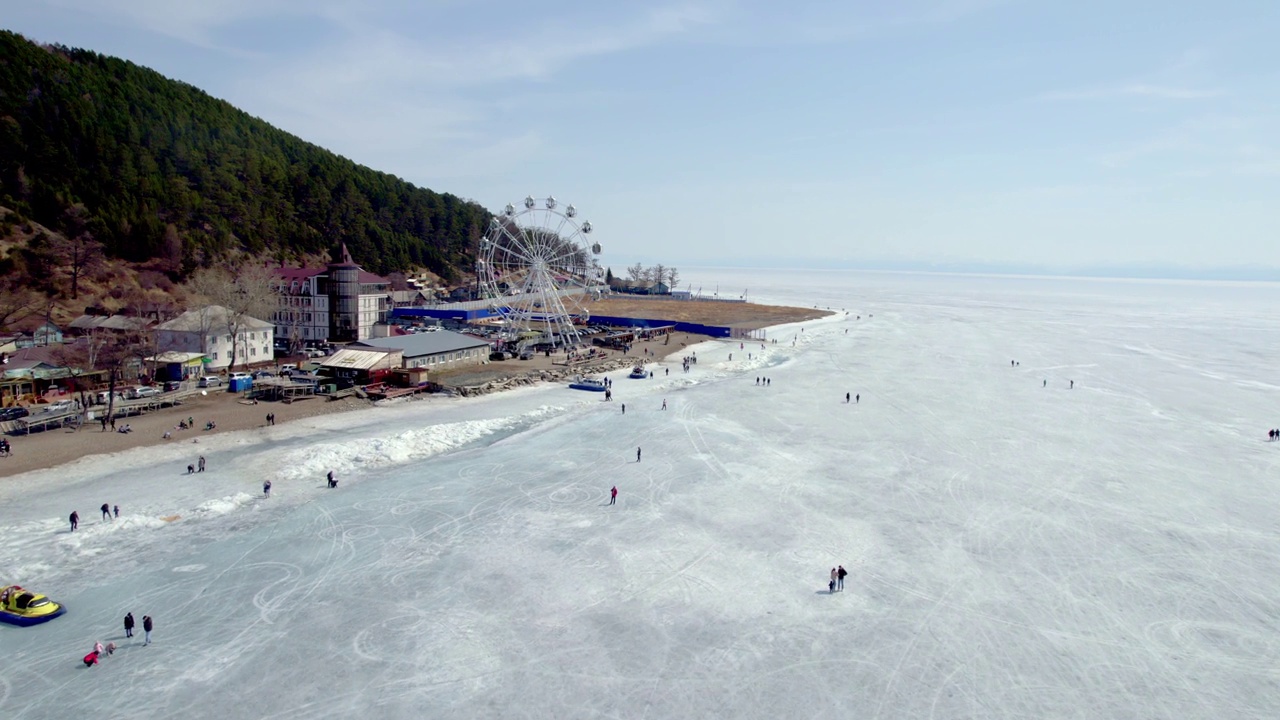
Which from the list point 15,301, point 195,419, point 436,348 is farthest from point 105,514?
point 15,301

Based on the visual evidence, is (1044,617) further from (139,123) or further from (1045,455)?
(139,123)

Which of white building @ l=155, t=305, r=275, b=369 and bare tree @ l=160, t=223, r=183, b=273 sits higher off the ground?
bare tree @ l=160, t=223, r=183, b=273

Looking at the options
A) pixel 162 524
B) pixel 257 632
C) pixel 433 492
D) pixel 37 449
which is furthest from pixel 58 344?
pixel 257 632

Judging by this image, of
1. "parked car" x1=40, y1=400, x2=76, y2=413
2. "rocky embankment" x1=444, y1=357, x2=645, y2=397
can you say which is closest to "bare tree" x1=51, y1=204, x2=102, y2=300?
"parked car" x1=40, y1=400, x2=76, y2=413

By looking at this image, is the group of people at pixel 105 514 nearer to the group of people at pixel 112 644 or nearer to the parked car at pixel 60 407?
the group of people at pixel 112 644

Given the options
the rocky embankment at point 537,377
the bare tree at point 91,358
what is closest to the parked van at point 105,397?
the bare tree at point 91,358

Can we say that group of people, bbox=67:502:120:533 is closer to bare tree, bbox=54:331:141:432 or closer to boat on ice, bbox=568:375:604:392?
bare tree, bbox=54:331:141:432
